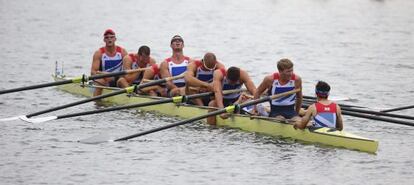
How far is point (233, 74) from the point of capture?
20.1 metres

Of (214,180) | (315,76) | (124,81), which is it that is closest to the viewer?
(214,180)

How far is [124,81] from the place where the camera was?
23.2 meters

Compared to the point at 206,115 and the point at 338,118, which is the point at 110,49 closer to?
the point at 206,115

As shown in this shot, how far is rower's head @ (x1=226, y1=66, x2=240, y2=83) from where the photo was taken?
20.0m

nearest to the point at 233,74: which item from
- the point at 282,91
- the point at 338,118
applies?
the point at 282,91

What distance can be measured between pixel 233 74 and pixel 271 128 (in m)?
1.44

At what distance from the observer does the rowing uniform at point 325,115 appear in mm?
18219

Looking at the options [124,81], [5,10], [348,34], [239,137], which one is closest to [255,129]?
[239,137]

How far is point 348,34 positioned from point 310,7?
15029 millimetres

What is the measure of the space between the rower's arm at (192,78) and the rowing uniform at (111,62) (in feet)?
10.8

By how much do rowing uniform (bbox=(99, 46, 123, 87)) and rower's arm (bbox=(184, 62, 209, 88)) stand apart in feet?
10.8

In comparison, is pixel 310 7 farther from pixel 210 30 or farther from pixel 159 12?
pixel 210 30

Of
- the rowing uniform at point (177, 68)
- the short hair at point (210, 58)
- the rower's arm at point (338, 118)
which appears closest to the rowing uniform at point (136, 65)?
the rowing uniform at point (177, 68)

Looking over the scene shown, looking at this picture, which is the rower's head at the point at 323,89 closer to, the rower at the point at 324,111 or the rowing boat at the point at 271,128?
the rower at the point at 324,111
